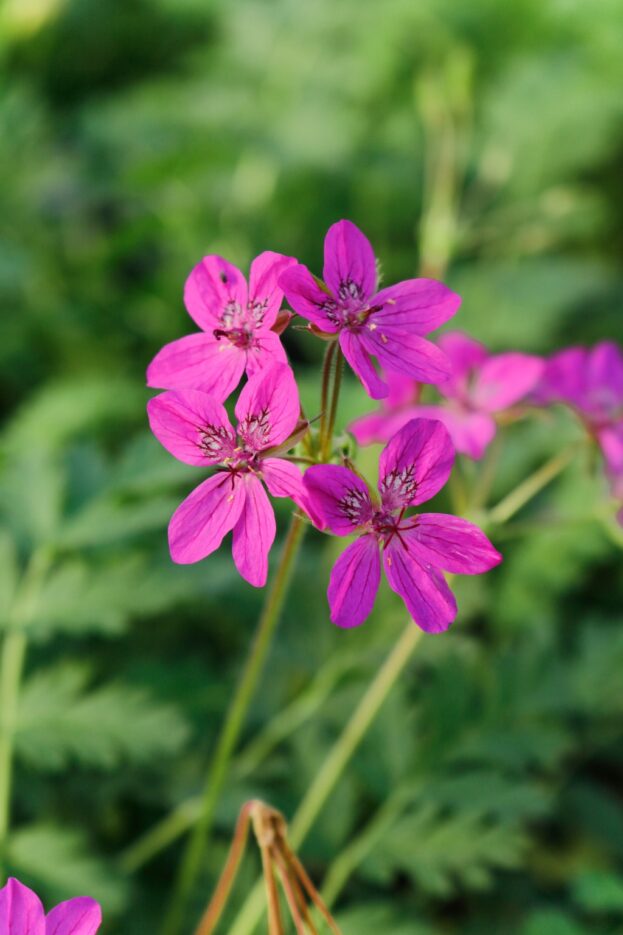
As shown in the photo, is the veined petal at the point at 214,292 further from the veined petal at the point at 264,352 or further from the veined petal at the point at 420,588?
the veined petal at the point at 420,588

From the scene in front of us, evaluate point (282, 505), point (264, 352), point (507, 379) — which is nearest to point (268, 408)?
point (264, 352)

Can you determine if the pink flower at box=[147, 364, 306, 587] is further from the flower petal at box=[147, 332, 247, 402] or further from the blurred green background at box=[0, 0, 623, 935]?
the blurred green background at box=[0, 0, 623, 935]

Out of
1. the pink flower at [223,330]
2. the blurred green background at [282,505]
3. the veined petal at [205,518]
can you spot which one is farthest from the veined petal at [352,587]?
the blurred green background at [282,505]

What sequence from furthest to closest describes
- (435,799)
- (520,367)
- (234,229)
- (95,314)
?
(234,229), (95,314), (435,799), (520,367)

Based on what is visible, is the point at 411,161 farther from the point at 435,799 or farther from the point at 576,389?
the point at 435,799

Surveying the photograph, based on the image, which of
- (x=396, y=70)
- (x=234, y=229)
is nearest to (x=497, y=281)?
(x=234, y=229)
